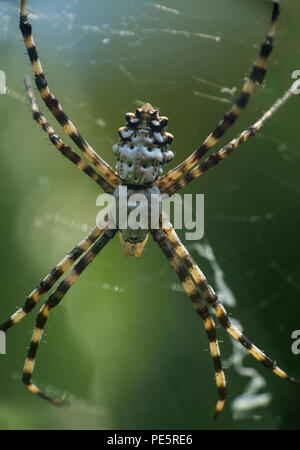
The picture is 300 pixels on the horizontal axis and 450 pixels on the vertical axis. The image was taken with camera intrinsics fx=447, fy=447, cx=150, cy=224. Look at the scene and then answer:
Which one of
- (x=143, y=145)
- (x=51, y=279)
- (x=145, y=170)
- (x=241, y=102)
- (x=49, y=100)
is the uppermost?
(x=49, y=100)

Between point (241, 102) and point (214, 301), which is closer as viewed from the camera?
point (241, 102)

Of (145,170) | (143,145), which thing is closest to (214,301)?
(145,170)

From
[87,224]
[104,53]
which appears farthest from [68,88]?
[87,224]

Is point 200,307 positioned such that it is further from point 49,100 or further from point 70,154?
point 49,100

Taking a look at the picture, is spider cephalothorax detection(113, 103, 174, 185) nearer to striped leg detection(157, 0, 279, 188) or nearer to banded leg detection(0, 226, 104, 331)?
striped leg detection(157, 0, 279, 188)

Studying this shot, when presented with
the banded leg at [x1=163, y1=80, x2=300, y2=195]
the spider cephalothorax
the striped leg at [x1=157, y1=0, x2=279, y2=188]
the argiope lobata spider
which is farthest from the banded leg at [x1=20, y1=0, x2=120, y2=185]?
the banded leg at [x1=163, y1=80, x2=300, y2=195]

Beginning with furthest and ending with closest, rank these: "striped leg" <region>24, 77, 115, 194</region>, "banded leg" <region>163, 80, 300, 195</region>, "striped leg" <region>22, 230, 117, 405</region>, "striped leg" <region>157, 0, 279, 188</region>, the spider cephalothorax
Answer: "striped leg" <region>22, 230, 117, 405</region> → "striped leg" <region>24, 77, 115, 194</region> → "banded leg" <region>163, 80, 300, 195</region> → the spider cephalothorax → "striped leg" <region>157, 0, 279, 188</region>
